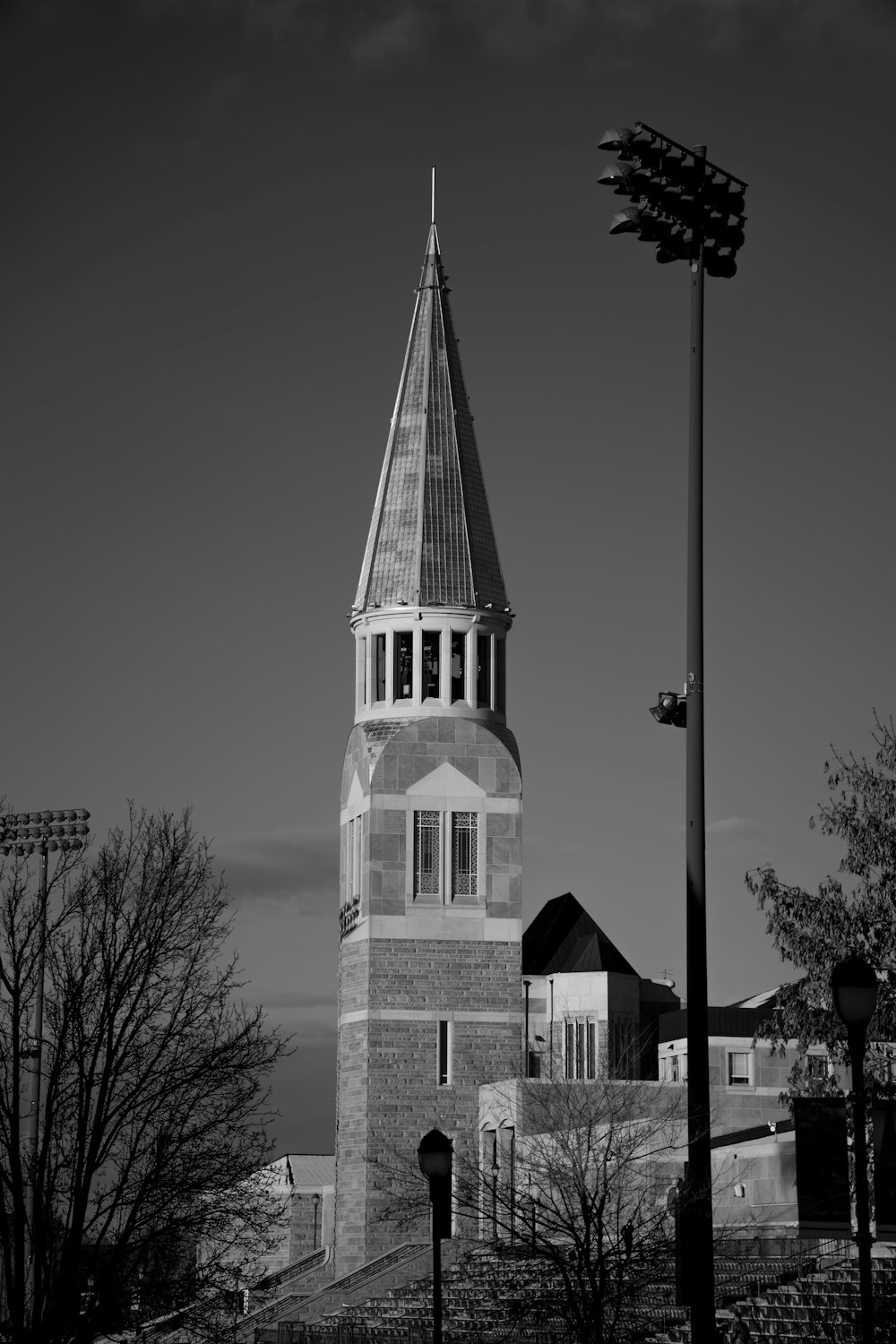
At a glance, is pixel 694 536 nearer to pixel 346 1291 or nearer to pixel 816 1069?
pixel 816 1069

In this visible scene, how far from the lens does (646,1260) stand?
32.0m

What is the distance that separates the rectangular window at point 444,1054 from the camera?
66750mm

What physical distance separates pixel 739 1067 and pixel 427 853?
40.9 feet

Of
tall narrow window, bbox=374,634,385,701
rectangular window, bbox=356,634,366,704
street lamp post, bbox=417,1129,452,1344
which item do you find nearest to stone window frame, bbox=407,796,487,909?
tall narrow window, bbox=374,634,385,701

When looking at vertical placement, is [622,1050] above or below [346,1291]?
above

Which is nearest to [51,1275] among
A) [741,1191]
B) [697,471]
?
[697,471]

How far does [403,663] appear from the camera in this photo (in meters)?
70.9

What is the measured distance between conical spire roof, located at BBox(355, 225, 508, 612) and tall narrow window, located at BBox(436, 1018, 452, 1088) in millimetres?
14207

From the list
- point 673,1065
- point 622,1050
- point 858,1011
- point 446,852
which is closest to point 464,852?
point 446,852

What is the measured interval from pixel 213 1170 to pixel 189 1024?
1999 millimetres

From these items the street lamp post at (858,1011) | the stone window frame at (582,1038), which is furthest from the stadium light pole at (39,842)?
the stone window frame at (582,1038)

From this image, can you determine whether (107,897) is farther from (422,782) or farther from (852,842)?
(422,782)

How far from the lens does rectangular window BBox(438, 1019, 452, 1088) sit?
66.8 m

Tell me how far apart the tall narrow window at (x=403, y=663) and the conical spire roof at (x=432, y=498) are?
128 cm
